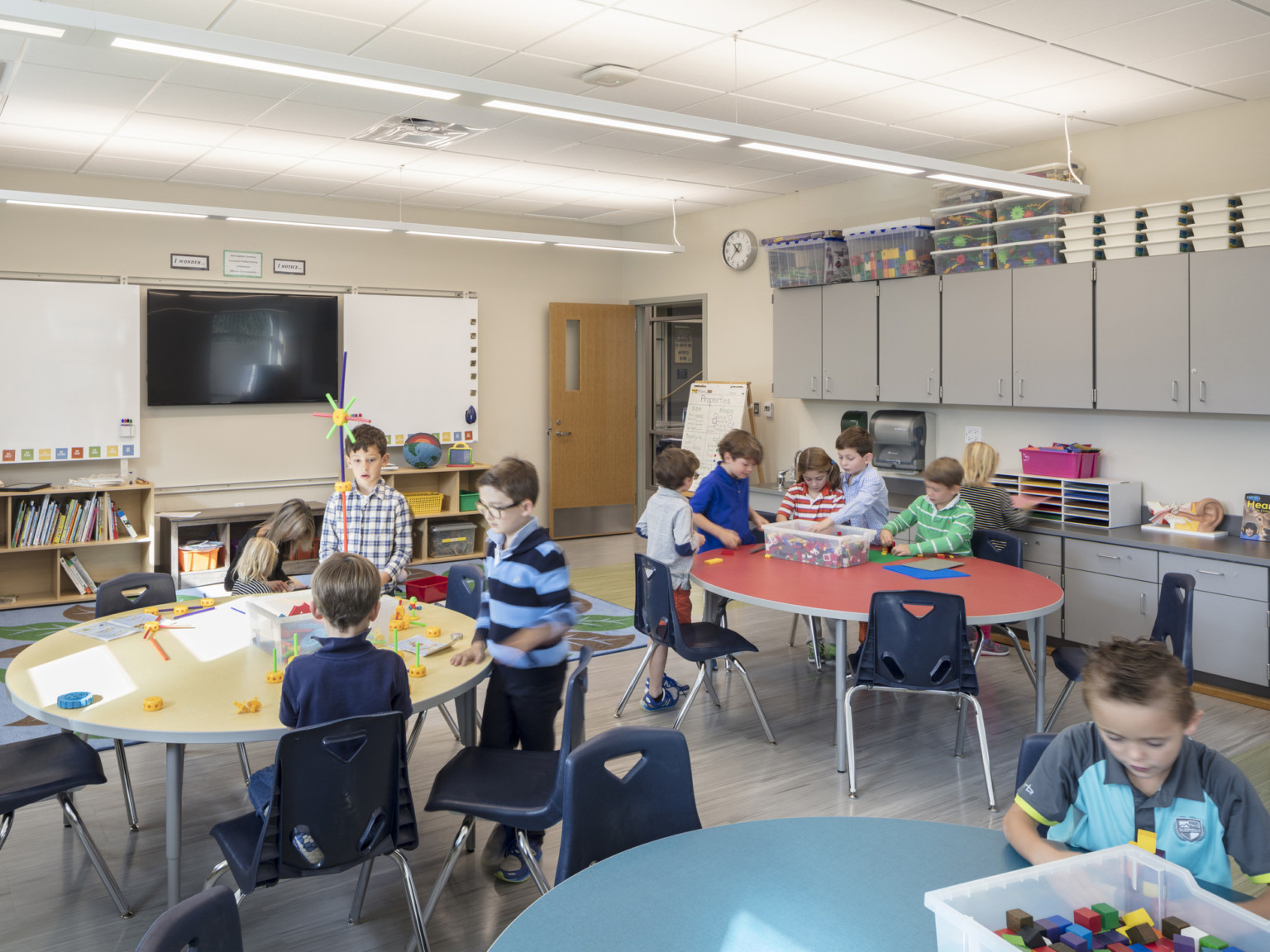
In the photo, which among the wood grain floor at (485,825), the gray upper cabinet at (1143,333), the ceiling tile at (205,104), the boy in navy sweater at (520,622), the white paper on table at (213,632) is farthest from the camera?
the gray upper cabinet at (1143,333)

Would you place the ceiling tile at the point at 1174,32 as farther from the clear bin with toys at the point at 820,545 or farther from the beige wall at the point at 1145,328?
the clear bin with toys at the point at 820,545

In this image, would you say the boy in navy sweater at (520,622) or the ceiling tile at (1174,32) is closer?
the boy in navy sweater at (520,622)

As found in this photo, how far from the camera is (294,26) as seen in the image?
13.4 ft

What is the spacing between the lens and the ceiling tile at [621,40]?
399 cm

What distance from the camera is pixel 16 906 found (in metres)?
2.94

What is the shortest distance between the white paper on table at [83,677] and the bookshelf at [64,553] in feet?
13.9

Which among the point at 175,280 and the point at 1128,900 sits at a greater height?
the point at 175,280

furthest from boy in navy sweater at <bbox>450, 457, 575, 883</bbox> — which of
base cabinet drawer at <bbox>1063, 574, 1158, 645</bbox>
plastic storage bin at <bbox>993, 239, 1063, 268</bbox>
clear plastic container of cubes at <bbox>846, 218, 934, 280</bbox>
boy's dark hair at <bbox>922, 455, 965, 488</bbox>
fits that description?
clear plastic container of cubes at <bbox>846, 218, 934, 280</bbox>

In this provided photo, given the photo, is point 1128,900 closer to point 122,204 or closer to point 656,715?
point 656,715

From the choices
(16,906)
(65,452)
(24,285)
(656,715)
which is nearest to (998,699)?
(656,715)

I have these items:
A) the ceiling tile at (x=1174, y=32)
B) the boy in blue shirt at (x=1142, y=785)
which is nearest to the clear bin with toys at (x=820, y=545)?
the ceiling tile at (x=1174, y=32)

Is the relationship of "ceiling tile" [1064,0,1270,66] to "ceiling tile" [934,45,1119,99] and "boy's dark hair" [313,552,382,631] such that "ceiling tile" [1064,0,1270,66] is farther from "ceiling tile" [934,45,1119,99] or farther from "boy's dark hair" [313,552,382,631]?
"boy's dark hair" [313,552,382,631]

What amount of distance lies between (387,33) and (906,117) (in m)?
2.90

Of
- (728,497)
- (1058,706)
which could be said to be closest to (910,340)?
(728,497)
